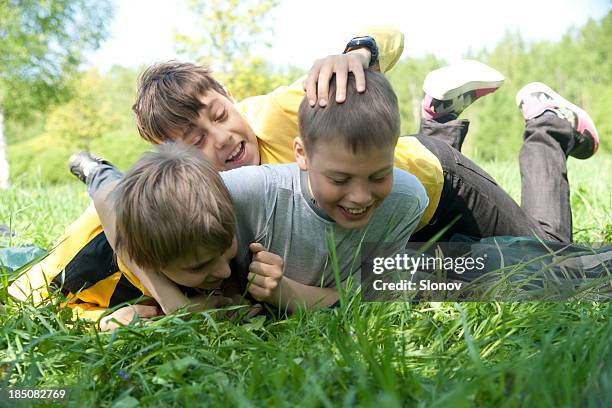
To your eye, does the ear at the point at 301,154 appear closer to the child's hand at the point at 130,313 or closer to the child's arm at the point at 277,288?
the child's arm at the point at 277,288

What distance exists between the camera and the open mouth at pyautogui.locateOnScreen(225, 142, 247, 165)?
8.32 feet

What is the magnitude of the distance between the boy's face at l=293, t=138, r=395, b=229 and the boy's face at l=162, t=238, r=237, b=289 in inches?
13.5

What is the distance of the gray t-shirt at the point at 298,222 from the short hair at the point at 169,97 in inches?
21.6

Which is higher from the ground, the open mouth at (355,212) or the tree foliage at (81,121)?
the open mouth at (355,212)

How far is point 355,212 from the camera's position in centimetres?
195

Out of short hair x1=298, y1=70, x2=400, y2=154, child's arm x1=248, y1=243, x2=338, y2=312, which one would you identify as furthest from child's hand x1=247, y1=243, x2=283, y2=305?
Answer: short hair x1=298, y1=70, x2=400, y2=154

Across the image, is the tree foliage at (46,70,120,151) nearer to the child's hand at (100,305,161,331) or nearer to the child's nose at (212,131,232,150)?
the child's nose at (212,131,232,150)

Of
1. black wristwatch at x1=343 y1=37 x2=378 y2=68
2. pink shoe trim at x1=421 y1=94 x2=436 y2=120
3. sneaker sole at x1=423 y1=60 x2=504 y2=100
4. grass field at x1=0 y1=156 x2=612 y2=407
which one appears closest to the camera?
grass field at x1=0 y1=156 x2=612 y2=407

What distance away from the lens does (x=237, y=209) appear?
2037mm

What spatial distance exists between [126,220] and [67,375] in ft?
1.57

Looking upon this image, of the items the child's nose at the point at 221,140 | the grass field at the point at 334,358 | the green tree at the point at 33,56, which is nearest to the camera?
the grass field at the point at 334,358

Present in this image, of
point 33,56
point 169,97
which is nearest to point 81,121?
point 33,56

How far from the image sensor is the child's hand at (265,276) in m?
1.91

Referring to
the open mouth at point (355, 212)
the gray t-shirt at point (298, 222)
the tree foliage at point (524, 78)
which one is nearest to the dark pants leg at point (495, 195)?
the gray t-shirt at point (298, 222)
